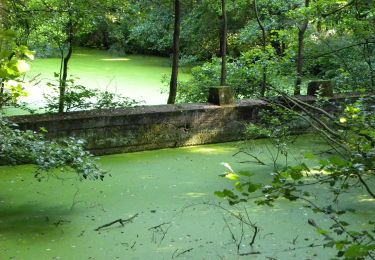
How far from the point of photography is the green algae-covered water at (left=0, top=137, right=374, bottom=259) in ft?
11.5

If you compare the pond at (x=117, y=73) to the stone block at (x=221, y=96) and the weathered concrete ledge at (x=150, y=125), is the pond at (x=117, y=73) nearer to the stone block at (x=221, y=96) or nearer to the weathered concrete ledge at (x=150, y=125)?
the stone block at (x=221, y=96)

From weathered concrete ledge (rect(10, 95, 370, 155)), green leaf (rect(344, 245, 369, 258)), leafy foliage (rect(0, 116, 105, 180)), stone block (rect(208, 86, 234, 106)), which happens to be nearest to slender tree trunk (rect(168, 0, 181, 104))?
stone block (rect(208, 86, 234, 106))

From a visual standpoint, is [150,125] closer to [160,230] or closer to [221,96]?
[221,96]

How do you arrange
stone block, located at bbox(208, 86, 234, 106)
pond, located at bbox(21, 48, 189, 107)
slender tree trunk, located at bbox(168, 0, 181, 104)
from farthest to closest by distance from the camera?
pond, located at bbox(21, 48, 189, 107)
slender tree trunk, located at bbox(168, 0, 181, 104)
stone block, located at bbox(208, 86, 234, 106)

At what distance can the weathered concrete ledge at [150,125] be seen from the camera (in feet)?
18.6

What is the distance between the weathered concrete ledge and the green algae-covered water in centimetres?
42

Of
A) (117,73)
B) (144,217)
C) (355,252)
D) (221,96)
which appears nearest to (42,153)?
(144,217)

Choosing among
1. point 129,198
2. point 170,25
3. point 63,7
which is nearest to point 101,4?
point 63,7

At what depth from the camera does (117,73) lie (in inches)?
520

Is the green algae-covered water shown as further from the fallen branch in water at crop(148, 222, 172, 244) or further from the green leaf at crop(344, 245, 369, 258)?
the green leaf at crop(344, 245, 369, 258)

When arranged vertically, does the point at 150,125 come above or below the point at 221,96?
below

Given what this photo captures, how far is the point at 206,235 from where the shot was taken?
Result: 380cm

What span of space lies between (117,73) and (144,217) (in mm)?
9408

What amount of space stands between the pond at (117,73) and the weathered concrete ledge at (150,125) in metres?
2.50
